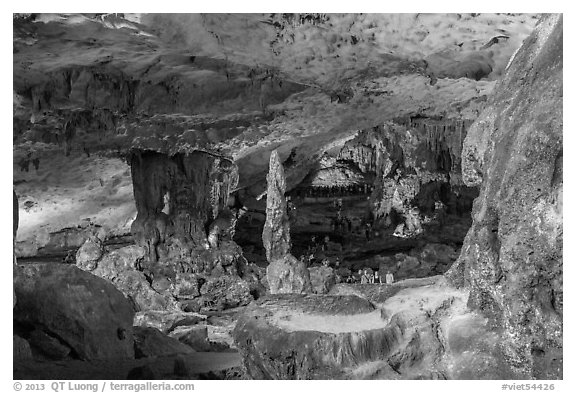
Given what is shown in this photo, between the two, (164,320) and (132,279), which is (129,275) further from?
(164,320)

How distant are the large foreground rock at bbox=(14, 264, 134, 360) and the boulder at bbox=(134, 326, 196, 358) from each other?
138 millimetres

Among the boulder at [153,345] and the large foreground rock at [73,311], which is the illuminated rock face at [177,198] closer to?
the boulder at [153,345]

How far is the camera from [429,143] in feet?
40.2

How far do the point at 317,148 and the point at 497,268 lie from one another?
795 cm

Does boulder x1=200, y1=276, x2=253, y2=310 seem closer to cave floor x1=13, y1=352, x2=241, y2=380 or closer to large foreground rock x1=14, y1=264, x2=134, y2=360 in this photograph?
cave floor x1=13, y1=352, x2=241, y2=380

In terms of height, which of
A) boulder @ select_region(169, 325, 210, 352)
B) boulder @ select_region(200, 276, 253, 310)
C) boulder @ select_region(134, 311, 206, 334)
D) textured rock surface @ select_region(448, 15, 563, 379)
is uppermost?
textured rock surface @ select_region(448, 15, 563, 379)

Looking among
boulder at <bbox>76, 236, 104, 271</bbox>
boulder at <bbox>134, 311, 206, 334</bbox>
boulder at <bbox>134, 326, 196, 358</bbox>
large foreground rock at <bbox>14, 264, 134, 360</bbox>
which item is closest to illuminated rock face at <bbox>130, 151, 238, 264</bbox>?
boulder at <bbox>76, 236, 104, 271</bbox>

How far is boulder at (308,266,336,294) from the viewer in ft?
37.5

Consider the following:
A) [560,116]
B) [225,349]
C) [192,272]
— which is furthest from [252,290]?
[560,116]

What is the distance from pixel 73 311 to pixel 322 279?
7.63 m

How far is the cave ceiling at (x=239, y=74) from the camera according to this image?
19.1 feet

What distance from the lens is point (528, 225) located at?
392 centimetres

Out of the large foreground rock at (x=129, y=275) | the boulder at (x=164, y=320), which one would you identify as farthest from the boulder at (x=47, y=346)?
the large foreground rock at (x=129, y=275)

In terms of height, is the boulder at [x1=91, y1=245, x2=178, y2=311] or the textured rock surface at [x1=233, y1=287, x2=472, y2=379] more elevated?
the textured rock surface at [x1=233, y1=287, x2=472, y2=379]
